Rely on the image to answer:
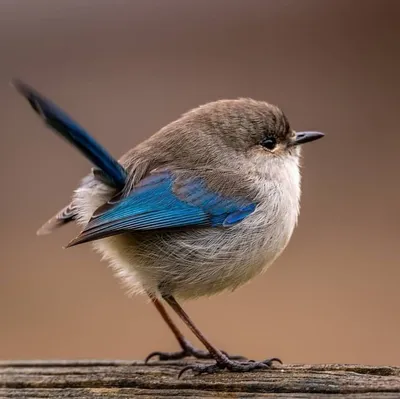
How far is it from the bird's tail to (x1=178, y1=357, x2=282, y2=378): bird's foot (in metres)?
0.98

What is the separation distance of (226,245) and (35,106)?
1.11 meters

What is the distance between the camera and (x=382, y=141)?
29.5 feet

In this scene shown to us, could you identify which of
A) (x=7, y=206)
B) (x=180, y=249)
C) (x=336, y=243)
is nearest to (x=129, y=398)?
(x=180, y=249)

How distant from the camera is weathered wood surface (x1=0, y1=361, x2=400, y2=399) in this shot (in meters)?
2.94

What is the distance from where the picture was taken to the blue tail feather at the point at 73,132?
355 cm

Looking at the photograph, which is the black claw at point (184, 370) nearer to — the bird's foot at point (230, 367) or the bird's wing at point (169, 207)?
the bird's foot at point (230, 367)

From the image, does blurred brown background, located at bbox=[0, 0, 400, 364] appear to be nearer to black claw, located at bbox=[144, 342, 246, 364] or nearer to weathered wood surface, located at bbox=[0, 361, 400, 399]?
black claw, located at bbox=[144, 342, 246, 364]

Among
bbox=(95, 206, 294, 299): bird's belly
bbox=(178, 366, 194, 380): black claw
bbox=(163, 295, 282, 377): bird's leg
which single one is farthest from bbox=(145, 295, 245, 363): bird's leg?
bbox=(178, 366, 194, 380): black claw

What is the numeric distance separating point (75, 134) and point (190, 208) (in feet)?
2.23

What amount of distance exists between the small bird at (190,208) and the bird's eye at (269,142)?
0.10ft

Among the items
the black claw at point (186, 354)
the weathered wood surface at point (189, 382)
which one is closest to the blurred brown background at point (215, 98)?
the black claw at point (186, 354)

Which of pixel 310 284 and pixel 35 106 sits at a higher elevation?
pixel 35 106

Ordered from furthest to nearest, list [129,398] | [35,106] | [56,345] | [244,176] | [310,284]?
[310,284] → [56,345] → [244,176] → [35,106] → [129,398]

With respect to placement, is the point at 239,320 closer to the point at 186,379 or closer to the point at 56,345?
the point at 56,345
